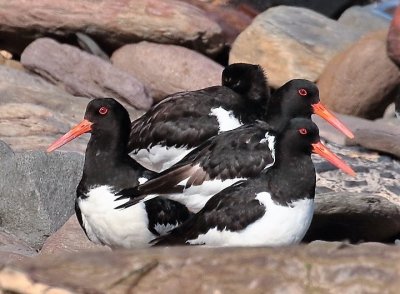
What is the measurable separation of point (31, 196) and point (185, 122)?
98 cm

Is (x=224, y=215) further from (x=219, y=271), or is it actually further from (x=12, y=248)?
(x=219, y=271)

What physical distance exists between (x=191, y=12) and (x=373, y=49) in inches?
66.6

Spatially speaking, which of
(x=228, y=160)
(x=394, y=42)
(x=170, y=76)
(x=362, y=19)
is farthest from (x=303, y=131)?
(x=362, y=19)

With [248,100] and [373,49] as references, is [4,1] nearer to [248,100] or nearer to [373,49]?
[373,49]

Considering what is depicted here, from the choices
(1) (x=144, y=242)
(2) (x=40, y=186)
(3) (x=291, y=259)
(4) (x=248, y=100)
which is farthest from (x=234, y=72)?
(3) (x=291, y=259)

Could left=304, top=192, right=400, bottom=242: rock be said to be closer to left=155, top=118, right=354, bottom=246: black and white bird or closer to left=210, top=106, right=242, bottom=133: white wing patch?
left=210, top=106, right=242, bottom=133: white wing patch

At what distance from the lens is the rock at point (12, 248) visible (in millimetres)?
5613

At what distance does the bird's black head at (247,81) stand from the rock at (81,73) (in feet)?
8.45

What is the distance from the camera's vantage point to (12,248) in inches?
241

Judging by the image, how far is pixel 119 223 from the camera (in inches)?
A: 219

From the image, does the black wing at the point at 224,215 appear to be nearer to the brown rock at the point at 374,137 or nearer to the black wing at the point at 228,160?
the black wing at the point at 228,160

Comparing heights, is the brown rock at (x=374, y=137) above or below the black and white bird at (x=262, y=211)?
below

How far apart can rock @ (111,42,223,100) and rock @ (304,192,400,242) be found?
384 cm

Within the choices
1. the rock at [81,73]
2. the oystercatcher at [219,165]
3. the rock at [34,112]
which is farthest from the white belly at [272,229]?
the rock at [81,73]
